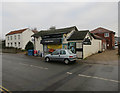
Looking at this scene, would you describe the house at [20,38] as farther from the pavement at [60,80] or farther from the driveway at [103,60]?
the pavement at [60,80]

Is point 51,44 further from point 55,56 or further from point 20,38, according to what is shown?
point 20,38

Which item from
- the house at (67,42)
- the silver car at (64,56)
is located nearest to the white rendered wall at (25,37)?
the house at (67,42)

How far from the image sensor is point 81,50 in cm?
1282

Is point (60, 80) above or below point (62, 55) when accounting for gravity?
below

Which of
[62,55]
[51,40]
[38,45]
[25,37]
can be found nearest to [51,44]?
[51,40]

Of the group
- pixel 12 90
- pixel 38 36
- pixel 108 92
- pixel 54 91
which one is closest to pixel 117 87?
pixel 108 92

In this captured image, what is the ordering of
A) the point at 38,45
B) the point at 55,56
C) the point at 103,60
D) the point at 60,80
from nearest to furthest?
the point at 60,80 < the point at 55,56 < the point at 103,60 < the point at 38,45

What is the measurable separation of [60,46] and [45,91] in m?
10.6

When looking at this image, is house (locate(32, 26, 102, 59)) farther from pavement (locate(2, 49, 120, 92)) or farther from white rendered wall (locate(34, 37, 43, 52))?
pavement (locate(2, 49, 120, 92))

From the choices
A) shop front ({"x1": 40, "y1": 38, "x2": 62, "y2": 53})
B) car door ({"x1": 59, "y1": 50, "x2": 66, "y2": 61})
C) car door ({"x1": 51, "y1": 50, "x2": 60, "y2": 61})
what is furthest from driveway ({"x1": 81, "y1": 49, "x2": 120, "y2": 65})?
shop front ({"x1": 40, "y1": 38, "x2": 62, "y2": 53})

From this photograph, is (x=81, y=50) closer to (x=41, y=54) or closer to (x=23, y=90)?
(x=41, y=54)

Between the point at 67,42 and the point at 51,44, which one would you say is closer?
the point at 67,42

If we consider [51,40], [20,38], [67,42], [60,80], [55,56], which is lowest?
[60,80]

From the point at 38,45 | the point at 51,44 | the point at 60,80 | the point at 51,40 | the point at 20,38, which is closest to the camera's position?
the point at 60,80
